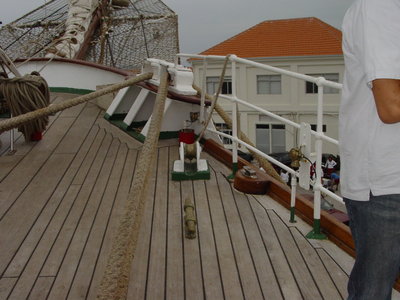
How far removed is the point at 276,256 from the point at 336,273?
0.32 m

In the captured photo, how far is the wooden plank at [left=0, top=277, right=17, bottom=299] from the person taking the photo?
2.10 m

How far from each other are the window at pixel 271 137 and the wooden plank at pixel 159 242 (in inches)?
756

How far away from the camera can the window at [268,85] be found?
2248 cm

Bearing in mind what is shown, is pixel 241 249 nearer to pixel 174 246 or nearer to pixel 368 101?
pixel 174 246

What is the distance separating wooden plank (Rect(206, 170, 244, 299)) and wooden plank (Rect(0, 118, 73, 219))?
139 cm

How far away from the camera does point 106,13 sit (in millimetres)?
9859

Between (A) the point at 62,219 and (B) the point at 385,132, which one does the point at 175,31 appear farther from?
(B) the point at 385,132

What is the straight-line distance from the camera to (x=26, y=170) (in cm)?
391

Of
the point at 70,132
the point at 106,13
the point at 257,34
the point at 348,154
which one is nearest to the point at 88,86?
the point at 70,132

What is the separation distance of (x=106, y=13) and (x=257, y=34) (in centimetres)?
1533

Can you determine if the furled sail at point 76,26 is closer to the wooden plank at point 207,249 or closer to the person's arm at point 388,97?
the wooden plank at point 207,249

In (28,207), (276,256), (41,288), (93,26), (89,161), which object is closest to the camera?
(41,288)

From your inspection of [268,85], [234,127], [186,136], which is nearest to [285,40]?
[268,85]

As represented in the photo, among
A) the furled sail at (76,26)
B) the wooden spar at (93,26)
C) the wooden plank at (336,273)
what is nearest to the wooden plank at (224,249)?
the wooden plank at (336,273)
